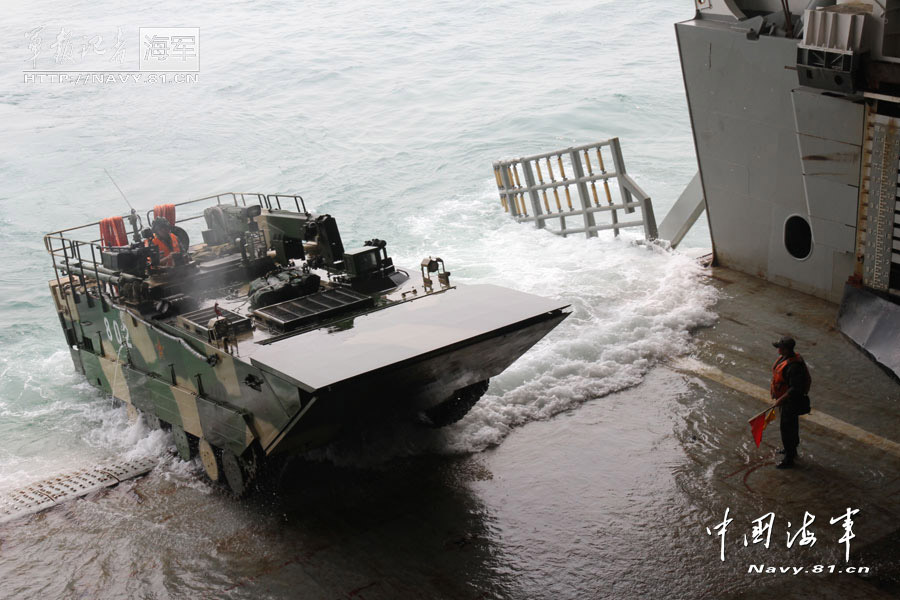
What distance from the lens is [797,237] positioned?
9758mm

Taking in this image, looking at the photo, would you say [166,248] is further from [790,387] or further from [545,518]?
[790,387]

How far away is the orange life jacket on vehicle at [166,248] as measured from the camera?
8336 millimetres

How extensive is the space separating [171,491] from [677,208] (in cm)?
735

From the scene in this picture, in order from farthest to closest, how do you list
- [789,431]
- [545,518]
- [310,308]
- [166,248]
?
[166,248] < [310,308] < [789,431] < [545,518]

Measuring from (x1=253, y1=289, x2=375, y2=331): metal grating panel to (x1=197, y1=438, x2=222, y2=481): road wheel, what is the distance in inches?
47.0

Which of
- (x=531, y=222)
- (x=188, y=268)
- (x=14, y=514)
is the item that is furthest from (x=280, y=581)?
(x=531, y=222)

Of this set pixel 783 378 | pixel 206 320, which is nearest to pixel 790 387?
pixel 783 378

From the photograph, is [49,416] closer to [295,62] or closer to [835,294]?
[835,294]

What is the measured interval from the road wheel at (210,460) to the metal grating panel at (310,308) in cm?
119

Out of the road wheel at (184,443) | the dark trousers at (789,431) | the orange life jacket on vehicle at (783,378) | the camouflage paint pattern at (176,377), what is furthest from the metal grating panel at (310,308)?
the dark trousers at (789,431)

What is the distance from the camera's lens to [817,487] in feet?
21.3

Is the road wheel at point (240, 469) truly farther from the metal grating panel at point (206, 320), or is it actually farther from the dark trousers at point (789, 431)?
the dark trousers at point (789, 431)

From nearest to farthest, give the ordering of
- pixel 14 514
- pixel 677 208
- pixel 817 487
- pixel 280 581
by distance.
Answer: pixel 280 581 < pixel 817 487 < pixel 14 514 < pixel 677 208

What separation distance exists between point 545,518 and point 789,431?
6.07 feet
